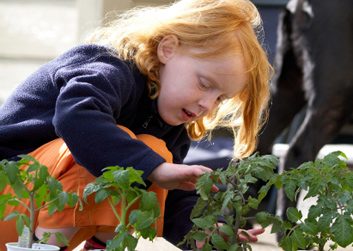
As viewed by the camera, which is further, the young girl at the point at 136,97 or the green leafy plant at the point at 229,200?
the young girl at the point at 136,97

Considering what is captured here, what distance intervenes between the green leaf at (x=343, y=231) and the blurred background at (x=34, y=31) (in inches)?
210

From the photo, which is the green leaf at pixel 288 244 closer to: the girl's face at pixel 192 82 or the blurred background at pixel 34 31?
the girl's face at pixel 192 82

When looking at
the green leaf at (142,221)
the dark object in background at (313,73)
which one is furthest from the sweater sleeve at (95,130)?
the dark object in background at (313,73)

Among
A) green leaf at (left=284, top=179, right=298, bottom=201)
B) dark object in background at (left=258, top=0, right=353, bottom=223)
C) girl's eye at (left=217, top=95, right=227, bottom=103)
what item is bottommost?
dark object in background at (left=258, top=0, right=353, bottom=223)

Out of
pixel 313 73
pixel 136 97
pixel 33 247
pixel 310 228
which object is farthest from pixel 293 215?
pixel 313 73

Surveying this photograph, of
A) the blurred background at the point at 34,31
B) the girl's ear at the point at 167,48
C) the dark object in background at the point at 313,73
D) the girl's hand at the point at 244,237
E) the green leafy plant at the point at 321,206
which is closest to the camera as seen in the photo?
the green leafy plant at the point at 321,206

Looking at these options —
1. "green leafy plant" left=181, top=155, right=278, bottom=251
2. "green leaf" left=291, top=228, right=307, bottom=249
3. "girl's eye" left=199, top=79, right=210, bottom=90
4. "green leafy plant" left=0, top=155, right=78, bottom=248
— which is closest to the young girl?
"girl's eye" left=199, top=79, right=210, bottom=90

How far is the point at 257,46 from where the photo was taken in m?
2.90

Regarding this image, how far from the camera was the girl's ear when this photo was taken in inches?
113

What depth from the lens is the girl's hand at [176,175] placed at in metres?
2.35

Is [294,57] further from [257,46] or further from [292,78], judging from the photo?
[257,46]

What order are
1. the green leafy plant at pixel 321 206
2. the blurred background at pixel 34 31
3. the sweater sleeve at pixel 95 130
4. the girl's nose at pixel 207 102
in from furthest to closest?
the blurred background at pixel 34 31 < the girl's nose at pixel 207 102 < the sweater sleeve at pixel 95 130 < the green leafy plant at pixel 321 206

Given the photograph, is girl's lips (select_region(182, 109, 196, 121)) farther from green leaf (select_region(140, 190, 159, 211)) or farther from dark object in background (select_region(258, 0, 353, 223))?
dark object in background (select_region(258, 0, 353, 223))

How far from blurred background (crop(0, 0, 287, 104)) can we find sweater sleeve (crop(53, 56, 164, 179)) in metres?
4.79
